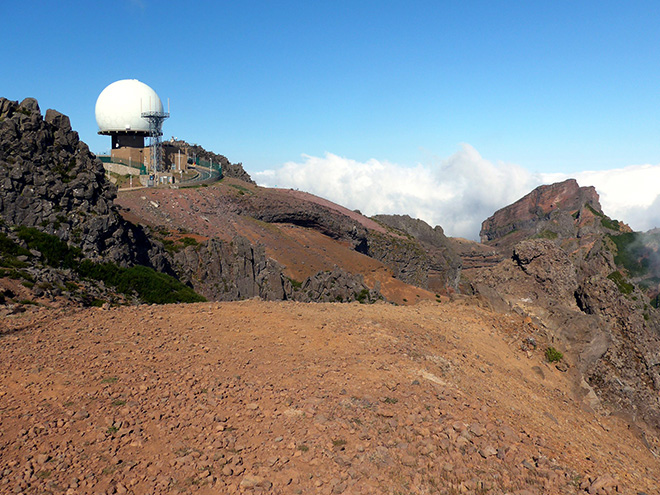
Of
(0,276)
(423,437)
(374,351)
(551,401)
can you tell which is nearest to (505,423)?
(423,437)

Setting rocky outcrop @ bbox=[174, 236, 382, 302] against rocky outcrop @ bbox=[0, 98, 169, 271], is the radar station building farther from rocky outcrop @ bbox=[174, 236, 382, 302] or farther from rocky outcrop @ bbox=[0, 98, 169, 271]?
rocky outcrop @ bbox=[0, 98, 169, 271]

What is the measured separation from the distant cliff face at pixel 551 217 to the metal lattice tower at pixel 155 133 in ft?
268

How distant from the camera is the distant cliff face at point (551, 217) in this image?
4648 inches

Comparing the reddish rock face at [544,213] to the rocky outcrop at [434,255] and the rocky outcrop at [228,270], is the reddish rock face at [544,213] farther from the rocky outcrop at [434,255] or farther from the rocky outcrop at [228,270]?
the rocky outcrop at [228,270]

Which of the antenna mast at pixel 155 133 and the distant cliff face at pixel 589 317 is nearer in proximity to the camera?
the distant cliff face at pixel 589 317

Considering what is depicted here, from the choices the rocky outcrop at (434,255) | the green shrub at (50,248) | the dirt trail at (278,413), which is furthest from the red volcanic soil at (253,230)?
the dirt trail at (278,413)

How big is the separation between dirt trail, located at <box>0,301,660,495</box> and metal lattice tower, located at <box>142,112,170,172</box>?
58299mm

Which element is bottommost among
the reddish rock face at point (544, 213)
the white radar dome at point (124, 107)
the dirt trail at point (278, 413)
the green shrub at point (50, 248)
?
the dirt trail at point (278, 413)

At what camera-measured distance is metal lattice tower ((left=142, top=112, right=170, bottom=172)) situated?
6731 centimetres

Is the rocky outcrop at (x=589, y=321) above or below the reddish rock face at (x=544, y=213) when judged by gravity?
below

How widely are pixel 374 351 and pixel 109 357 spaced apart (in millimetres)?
6266

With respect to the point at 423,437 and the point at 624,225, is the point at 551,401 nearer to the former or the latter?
the point at 423,437

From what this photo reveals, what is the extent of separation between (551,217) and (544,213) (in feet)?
49.5

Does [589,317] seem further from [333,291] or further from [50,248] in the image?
[50,248]
